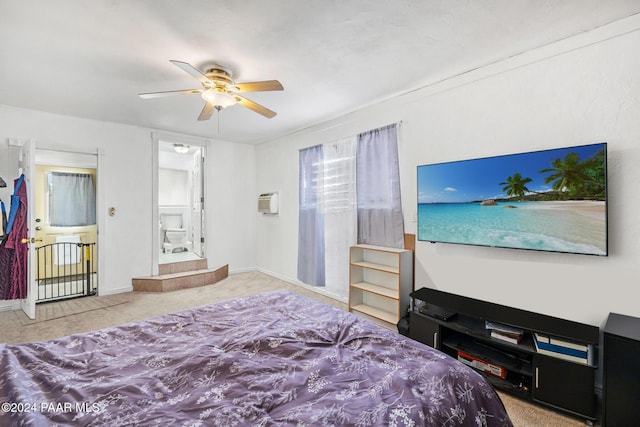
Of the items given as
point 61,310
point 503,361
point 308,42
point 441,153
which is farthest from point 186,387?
point 61,310

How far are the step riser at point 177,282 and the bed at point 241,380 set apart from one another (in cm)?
301

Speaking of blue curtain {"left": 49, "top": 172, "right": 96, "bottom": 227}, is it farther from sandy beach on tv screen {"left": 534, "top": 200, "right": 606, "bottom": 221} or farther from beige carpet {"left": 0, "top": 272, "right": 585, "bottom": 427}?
sandy beach on tv screen {"left": 534, "top": 200, "right": 606, "bottom": 221}

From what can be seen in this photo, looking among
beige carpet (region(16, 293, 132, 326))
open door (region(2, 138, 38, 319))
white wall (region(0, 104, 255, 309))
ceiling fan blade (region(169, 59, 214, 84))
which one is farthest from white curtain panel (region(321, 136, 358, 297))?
open door (region(2, 138, 38, 319))

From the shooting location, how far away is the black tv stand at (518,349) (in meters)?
1.78

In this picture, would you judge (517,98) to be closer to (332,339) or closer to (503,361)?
(503,361)

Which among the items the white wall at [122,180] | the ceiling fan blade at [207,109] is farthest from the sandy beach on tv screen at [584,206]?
the white wall at [122,180]

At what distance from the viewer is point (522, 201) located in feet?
7.47

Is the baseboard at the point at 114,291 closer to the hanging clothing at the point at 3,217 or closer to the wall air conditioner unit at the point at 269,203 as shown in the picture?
the hanging clothing at the point at 3,217

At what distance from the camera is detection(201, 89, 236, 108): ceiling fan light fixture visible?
2.49 meters

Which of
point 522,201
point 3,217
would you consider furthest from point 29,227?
point 522,201

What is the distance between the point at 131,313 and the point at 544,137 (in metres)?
4.72

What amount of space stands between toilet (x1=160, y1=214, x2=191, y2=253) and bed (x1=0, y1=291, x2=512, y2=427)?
5208mm

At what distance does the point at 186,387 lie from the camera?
3.90 feet

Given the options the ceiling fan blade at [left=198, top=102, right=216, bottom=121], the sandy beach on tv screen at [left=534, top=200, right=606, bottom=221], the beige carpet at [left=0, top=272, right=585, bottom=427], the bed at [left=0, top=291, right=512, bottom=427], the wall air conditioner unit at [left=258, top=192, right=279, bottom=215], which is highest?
the ceiling fan blade at [left=198, top=102, right=216, bottom=121]
